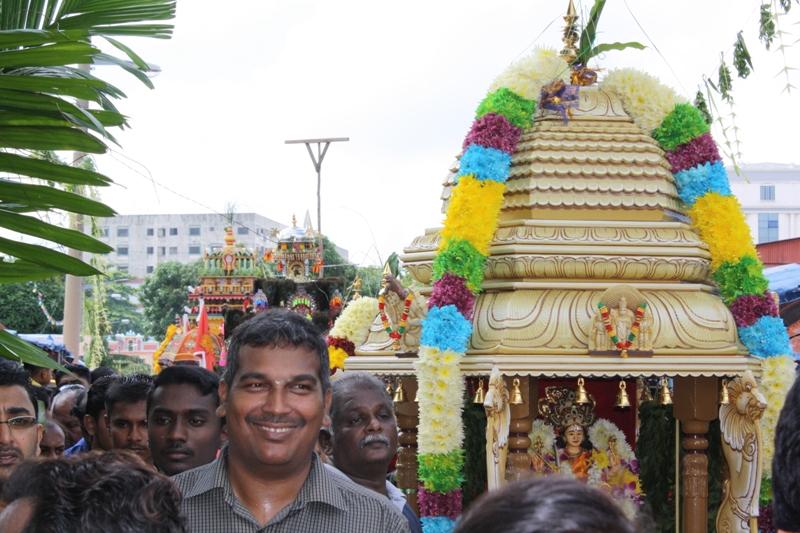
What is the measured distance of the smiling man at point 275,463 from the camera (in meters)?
2.70

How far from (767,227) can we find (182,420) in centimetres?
4012

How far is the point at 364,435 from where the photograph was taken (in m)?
4.22

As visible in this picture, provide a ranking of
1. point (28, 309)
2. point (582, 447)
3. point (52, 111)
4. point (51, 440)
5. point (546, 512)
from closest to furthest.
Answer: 1. point (546, 512)
2. point (52, 111)
3. point (51, 440)
4. point (582, 447)
5. point (28, 309)

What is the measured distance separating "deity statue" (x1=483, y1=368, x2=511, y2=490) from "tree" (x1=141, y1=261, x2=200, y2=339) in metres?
47.5

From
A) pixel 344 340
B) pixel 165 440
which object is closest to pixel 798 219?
pixel 344 340

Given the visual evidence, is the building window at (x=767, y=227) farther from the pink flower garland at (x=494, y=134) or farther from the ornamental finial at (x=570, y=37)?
the pink flower garland at (x=494, y=134)

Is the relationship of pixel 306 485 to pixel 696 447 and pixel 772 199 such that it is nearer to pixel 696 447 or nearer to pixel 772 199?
pixel 696 447

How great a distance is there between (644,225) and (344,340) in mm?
2839

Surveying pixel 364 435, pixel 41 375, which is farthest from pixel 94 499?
pixel 41 375

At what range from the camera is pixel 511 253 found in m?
6.40

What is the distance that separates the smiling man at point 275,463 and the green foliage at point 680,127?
A: 15.5 feet

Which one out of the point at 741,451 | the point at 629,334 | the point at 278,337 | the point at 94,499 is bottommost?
the point at 741,451

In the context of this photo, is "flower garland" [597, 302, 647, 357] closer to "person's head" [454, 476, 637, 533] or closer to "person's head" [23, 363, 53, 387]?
"person's head" [454, 476, 637, 533]

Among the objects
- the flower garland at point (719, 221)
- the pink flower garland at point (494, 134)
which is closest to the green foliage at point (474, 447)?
the pink flower garland at point (494, 134)
